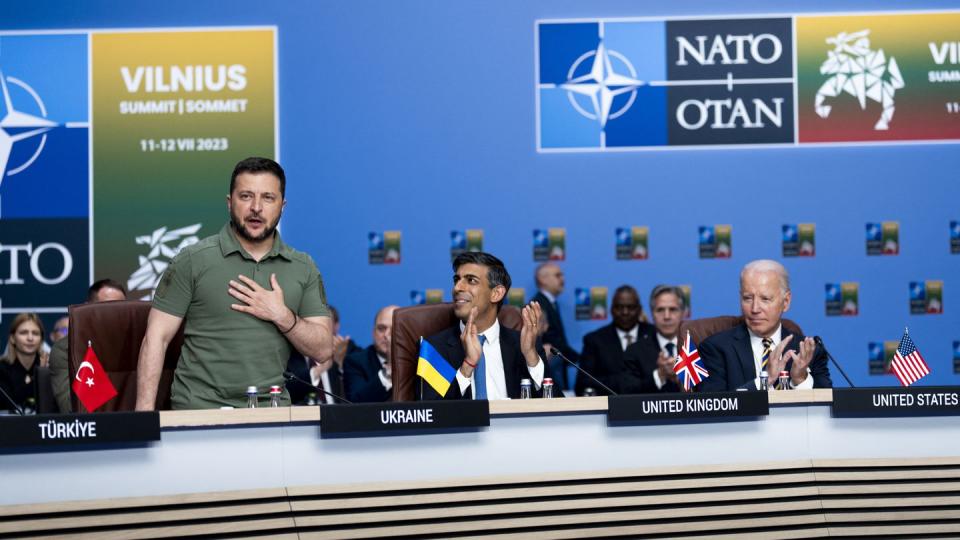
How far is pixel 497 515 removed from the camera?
2.97 m

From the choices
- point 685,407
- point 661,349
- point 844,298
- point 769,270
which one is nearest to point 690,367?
point 769,270

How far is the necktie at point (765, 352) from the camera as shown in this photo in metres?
4.13

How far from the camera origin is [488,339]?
4.34 m

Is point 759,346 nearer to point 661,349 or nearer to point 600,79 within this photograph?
point 661,349

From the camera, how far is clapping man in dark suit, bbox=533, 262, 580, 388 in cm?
684

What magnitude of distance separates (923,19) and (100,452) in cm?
597

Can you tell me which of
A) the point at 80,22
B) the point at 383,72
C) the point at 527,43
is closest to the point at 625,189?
the point at 527,43

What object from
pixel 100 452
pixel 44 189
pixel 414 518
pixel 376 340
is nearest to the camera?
pixel 100 452

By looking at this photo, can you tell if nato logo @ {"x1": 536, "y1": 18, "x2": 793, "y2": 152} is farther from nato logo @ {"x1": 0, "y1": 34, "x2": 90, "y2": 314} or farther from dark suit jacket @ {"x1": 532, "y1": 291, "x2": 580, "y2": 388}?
nato logo @ {"x1": 0, "y1": 34, "x2": 90, "y2": 314}

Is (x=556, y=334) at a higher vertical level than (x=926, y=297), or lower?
lower

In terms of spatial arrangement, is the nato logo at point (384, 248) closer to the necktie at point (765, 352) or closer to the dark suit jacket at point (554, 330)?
the dark suit jacket at point (554, 330)

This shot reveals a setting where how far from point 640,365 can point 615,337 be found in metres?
0.54

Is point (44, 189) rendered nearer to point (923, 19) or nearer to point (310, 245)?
point (310, 245)

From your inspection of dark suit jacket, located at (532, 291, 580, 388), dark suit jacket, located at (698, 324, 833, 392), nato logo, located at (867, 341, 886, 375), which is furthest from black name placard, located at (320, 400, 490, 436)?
nato logo, located at (867, 341, 886, 375)
